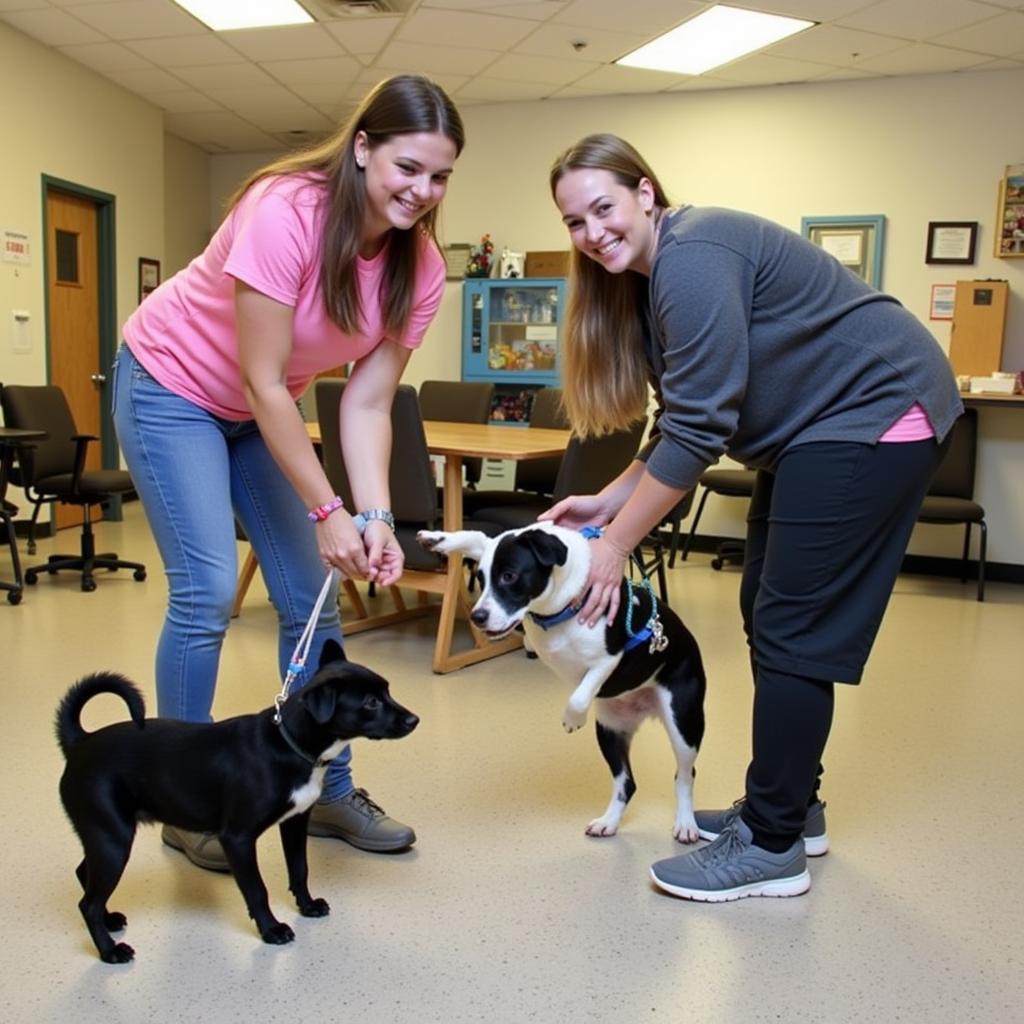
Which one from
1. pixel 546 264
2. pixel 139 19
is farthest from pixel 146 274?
pixel 546 264

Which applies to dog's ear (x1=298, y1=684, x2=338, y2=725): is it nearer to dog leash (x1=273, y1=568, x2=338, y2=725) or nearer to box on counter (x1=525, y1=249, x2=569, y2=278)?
dog leash (x1=273, y1=568, x2=338, y2=725)

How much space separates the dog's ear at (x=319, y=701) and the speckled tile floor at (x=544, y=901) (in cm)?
41

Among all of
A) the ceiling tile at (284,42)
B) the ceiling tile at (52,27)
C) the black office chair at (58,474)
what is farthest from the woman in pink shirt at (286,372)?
the ceiling tile at (52,27)

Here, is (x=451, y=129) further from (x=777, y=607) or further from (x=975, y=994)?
(x=975, y=994)

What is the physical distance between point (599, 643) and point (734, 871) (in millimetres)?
461

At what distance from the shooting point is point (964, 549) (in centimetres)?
485

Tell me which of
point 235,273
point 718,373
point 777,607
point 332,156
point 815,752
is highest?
point 332,156

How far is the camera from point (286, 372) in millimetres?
1572

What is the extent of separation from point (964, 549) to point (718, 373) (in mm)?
3963

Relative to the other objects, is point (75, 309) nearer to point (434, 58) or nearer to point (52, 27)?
point (52, 27)

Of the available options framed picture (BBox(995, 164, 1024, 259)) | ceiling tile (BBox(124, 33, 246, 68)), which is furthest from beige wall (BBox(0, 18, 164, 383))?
framed picture (BBox(995, 164, 1024, 259))

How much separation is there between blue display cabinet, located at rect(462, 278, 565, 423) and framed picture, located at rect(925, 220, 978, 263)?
2.05 meters

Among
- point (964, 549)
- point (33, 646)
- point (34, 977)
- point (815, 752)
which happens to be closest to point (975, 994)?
point (815, 752)

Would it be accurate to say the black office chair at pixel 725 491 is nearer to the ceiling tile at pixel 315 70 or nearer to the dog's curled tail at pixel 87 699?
the ceiling tile at pixel 315 70
